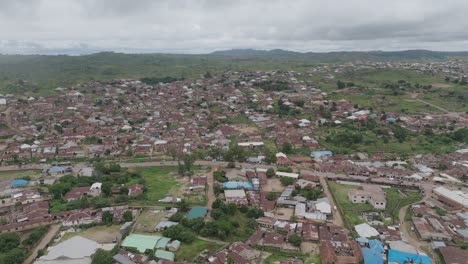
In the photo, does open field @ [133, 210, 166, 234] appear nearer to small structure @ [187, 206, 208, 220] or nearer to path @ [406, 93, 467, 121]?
small structure @ [187, 206, 208, 220]

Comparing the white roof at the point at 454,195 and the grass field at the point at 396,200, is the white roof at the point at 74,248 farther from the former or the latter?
the white roof at the point at 454,195

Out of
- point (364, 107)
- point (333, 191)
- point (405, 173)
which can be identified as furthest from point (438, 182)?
point (364, 107)

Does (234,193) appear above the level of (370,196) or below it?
above

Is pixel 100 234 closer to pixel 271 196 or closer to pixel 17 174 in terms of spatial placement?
pixel 271 196

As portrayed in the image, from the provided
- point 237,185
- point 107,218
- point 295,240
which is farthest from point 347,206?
point 107,218

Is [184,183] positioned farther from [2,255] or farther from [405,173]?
[405,173]

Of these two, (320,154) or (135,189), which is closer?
(135,189)
